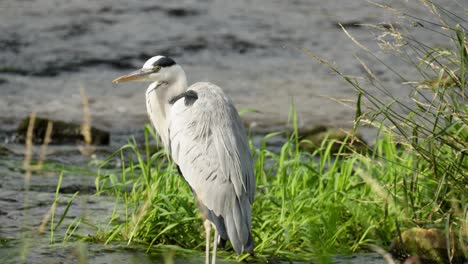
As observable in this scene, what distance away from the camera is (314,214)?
5.47 meters

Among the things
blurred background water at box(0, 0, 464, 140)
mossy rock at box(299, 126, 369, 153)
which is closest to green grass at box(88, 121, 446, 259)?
mossy rock at box(299, 126, 369, 153)

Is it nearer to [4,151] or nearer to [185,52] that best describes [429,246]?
[4,151]

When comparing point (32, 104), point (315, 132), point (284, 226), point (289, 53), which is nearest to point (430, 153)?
point (284, 226)

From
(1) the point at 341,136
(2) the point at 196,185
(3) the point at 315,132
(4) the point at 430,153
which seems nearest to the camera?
(4) the point at 430,153

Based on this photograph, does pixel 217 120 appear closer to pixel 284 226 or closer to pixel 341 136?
pixel 284 226

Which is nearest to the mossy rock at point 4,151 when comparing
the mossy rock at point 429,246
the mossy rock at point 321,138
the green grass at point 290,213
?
the mossy rock at point 321,138

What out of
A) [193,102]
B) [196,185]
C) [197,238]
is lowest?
[197,238]

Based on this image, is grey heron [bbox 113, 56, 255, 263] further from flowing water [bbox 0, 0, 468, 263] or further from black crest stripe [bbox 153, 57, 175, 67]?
flowing water [bbox 0, 0, 468, 263]

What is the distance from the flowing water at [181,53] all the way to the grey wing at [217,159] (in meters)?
3.00

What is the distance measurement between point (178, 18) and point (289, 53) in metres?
1.78

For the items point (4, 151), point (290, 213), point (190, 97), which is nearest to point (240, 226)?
point (290, 213)

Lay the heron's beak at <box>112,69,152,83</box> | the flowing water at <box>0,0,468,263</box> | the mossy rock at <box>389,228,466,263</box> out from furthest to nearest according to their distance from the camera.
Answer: the flowing water at <box>0,0,468,263</box> < the heron's beak at <box>112,69,152,83</box> < the mossy rock at <box>389,228,466,263</box>

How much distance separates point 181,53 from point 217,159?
7667 mm

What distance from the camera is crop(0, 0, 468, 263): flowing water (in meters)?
10.6
